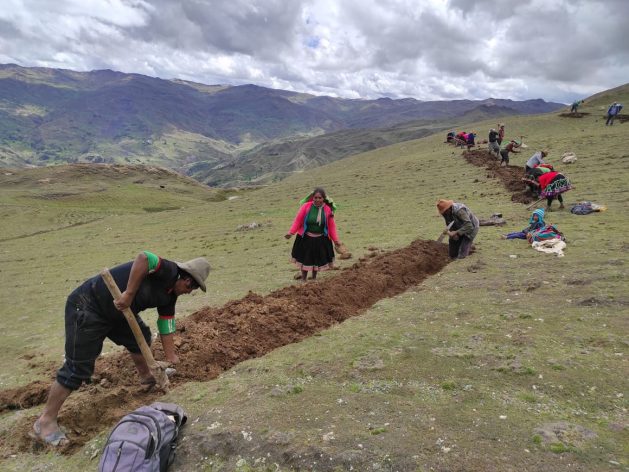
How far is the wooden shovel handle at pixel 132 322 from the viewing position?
546 centimetres

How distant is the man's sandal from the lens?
565cm

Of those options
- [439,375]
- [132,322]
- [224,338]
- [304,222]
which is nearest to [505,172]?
[304,222]

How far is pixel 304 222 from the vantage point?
1180 centimetres

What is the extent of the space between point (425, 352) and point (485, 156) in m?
34.4

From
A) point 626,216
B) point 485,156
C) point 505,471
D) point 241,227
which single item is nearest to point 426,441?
point 505,471

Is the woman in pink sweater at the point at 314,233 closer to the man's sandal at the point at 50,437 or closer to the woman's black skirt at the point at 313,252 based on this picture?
the woman's black skirt at the point at 313,252

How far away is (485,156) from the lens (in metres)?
37.3

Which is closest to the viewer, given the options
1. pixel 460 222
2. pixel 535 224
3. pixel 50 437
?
pixel 50 437

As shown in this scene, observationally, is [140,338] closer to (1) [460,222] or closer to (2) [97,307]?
(2) [97,307]

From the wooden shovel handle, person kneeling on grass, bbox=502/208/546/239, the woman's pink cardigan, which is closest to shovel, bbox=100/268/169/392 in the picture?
the wooden shovel handle

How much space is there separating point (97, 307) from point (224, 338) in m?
3.13

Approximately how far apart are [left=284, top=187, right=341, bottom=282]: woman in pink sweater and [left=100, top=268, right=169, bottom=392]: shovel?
5.57 metres

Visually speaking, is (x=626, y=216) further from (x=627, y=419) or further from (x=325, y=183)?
(x=325, y=183)

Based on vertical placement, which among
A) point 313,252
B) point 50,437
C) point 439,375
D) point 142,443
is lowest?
point 50,437
